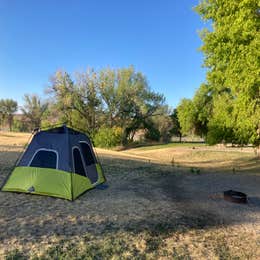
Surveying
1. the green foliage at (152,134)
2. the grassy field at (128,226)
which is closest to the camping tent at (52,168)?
the grassy field at (128,226)

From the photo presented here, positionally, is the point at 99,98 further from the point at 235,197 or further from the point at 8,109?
the point at 8,109

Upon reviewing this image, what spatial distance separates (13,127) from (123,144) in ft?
137

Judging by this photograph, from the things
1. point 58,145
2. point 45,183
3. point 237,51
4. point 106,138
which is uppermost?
A: point 237,51

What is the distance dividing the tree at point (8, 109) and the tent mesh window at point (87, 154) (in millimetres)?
61055

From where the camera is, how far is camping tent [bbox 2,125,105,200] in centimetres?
611

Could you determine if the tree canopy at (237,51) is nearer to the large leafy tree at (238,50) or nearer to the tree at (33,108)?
the large leafy tree at (238,50)

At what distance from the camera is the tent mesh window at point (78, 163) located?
6.58 m

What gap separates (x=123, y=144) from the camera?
3734 centimetres

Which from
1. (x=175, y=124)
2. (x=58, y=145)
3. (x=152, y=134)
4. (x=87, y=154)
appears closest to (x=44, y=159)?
(x=58, y=145)

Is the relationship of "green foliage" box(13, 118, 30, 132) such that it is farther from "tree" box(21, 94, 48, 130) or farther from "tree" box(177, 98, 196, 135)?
"tree" box(177, 98, 196, 135)

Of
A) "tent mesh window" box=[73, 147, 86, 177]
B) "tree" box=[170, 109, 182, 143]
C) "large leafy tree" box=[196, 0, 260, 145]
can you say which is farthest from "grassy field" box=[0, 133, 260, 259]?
"tree" box=[170, 109, 182, 143]

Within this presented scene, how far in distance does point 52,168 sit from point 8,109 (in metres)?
64.0

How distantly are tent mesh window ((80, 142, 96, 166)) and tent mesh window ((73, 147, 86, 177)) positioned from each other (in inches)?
15.8

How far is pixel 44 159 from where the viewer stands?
638cm
